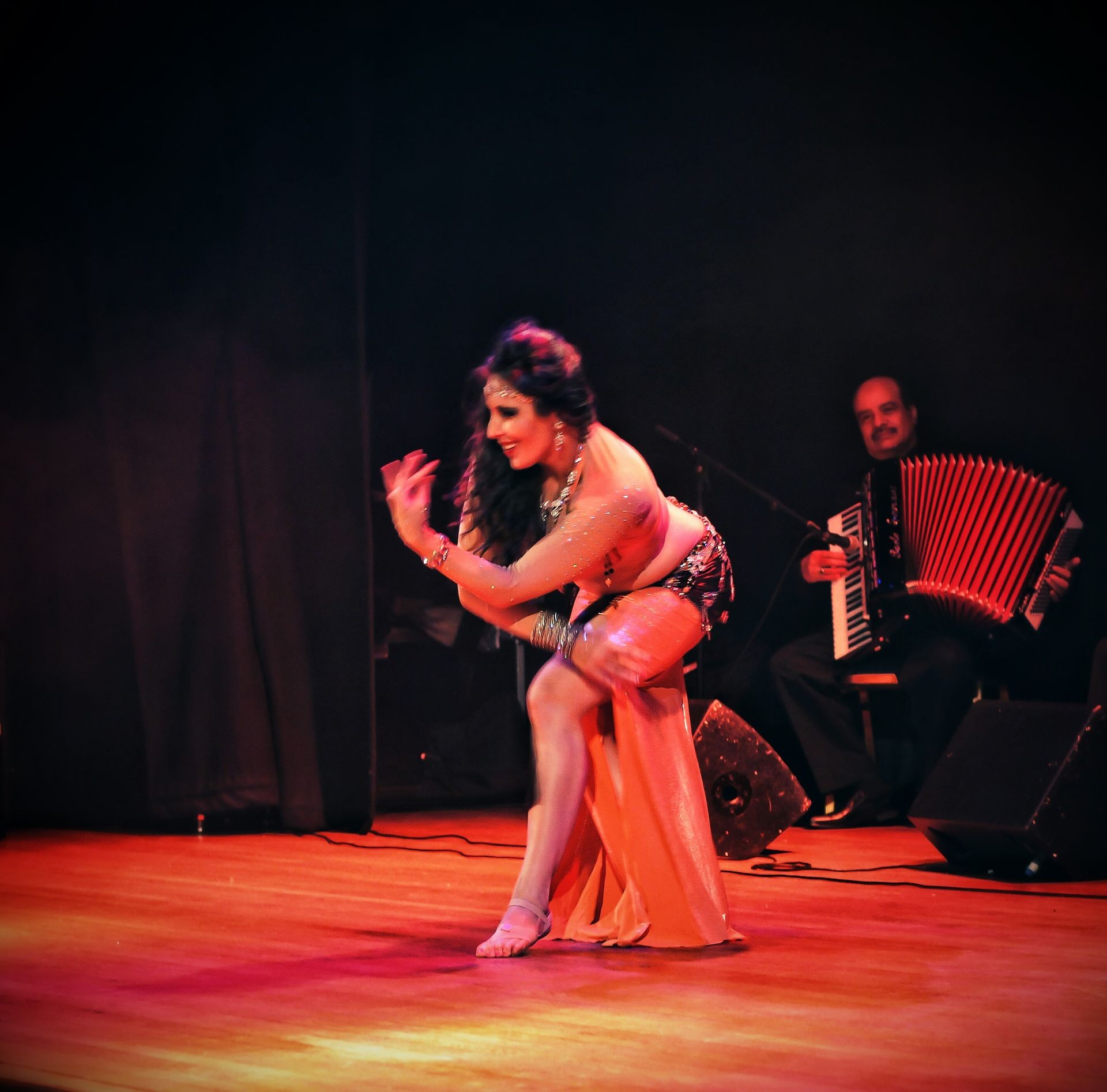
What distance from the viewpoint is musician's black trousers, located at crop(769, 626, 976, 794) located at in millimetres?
4730

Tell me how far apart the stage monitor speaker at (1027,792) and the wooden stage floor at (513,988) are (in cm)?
12

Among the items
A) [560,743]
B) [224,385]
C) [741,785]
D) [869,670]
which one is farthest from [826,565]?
[560,743]

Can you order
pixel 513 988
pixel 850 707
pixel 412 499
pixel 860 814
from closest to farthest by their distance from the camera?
pixel 513 988, pixel 412 499, pixel 860 814, pixel 850 707

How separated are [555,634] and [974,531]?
2.30m

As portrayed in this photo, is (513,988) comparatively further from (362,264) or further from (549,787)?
(362,264)

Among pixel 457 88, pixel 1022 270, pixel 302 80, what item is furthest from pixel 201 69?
pixel 1022 270

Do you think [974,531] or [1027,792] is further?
[974,531]

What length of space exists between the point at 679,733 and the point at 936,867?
1.39m

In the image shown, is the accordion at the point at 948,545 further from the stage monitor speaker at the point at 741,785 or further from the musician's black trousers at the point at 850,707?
the stage monitor speaker at the point at 741,785

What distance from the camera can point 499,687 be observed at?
5.97 meters

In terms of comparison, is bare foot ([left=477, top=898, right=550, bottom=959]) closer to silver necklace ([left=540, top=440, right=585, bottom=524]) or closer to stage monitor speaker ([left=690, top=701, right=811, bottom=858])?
silver necklace ([left=540, top=440, right=585, bottom=524])

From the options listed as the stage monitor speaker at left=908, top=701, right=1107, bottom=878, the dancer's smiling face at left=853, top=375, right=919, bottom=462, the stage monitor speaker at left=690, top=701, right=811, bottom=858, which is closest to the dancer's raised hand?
the stage monitor speaker at left=690, top=701, right=811, bottom=858

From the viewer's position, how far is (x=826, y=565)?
16.0ft

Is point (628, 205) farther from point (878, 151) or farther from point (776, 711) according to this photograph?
point (776, 711)
